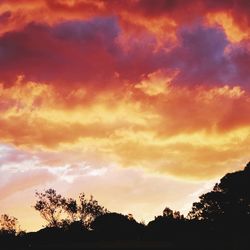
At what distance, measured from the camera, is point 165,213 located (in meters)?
101

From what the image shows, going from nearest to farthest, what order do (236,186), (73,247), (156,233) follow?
(73,247) → (236,186) → (156,233)

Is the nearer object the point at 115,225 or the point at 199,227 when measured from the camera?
the point at 199,227

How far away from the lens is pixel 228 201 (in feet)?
223

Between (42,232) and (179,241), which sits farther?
(42,232)

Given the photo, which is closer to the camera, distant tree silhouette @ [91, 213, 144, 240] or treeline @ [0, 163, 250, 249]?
treeline @ [0, 163, 250, 249]

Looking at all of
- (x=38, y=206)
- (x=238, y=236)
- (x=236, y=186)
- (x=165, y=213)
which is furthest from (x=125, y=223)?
(x=238, y=236)

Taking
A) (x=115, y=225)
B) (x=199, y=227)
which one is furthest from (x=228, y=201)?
(x=115, y=225)

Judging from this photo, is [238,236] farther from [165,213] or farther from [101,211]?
[101,211]

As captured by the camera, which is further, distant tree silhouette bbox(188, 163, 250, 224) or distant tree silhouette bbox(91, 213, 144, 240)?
distant tree silhouette bbox(91, 213, 144, 240)

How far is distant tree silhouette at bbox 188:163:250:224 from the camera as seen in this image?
65.6 metres

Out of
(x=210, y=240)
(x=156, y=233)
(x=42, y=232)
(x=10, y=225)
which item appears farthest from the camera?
(x=10, y=225)

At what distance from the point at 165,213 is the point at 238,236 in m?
44.2

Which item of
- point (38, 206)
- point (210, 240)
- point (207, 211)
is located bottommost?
point (210, 240)

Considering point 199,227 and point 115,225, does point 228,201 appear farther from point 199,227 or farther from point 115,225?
point 115,225
